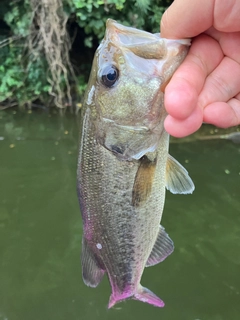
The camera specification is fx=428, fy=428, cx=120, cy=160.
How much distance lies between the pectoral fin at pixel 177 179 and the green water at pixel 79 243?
Answer: 80.0 inches

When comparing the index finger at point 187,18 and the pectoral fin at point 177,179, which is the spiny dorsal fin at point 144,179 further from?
the index finger at point 187,18

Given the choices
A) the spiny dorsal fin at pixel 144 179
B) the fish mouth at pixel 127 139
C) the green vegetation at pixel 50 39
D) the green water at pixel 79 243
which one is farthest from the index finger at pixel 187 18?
the green vegetation at pixel 50 39

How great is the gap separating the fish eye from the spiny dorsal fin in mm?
281

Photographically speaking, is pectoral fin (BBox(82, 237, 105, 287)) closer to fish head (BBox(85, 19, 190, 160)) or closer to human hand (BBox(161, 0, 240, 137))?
fish head (BBox(85, 19, 190, 160))

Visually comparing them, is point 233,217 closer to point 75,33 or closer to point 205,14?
point 205,14

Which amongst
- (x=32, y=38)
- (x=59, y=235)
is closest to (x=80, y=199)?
(x=59, y=235)

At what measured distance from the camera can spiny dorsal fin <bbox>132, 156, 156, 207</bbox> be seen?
1.51m

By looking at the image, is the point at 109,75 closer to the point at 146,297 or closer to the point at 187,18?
the point at 187,18

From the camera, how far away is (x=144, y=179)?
4.96 ft

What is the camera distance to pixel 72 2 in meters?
6.57

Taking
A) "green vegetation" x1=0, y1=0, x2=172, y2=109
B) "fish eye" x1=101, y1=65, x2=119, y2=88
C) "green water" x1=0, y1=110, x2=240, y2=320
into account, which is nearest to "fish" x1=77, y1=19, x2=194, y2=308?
"fish eye" x1=101, y1=65, x2=119, y2=88

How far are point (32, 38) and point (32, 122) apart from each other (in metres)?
1.48

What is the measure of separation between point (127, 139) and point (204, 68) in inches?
13.9

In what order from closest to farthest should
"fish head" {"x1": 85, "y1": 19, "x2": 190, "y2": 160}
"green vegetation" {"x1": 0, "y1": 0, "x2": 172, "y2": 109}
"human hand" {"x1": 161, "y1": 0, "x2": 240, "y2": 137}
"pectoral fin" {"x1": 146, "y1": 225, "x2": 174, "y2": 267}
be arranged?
1. "human hand" {"x1": 161, "y1": 0, "x2": 240, "y2": 137}
2. "fish head" {"x1": 85, "y1": 19, "x2": 190, "y2": 160}
3. "pectoral fin" {"x1": 146, "y1": 225, "x2": 174, "y2": 267}
4. "green vegetation" {"x1": 0, "y1": 0, "x2": 172, "y2": 109}
